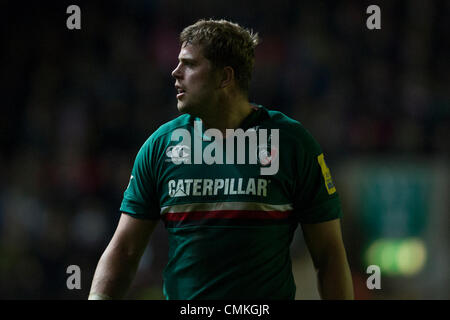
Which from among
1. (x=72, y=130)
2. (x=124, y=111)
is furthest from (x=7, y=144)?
(x=124, y=111)

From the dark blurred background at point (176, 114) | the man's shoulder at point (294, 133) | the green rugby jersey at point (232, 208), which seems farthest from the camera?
the dark blurred background at point (176, 114)

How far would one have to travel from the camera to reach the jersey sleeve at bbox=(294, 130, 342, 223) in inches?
102

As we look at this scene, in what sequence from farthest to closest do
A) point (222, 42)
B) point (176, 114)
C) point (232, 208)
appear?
point (176, 114)
point (222, 42)
point (232, 208)

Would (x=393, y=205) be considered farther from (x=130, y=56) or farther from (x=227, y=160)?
(x=227, y=160)

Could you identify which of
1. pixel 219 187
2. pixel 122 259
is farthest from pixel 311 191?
pixel 122 259

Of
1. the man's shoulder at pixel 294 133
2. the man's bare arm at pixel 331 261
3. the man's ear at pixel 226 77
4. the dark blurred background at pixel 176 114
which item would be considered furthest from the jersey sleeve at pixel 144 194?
the dark blurred background at pixel 176 114

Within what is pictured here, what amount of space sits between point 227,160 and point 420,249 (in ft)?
14.4

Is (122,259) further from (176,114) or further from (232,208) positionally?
(176,114)

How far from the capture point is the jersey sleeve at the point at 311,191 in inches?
102

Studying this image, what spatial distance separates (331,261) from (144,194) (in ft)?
2.70

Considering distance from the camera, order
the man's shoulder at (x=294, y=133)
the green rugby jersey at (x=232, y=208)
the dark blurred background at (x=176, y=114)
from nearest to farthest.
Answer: the green rugby jersey at (x=232, y=208) → the man's shoulder at (x=294, y=133) → the dark blurred background at (x=176, y=114)

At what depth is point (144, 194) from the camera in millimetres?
2662

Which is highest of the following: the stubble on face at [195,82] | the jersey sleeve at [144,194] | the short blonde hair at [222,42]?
the short blonde hair at [222,42]

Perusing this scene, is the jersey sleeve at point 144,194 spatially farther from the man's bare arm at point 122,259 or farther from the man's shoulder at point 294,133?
the man's shoulder at point 294,133
